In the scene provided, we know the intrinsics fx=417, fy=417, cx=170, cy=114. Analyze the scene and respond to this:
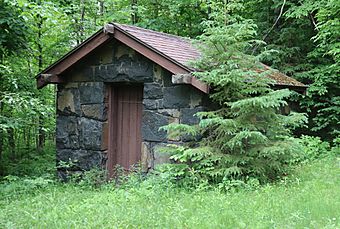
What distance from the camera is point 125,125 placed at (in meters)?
8.38

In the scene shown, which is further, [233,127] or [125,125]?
[125,125]

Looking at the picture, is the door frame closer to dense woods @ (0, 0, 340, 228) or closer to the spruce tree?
dense woods @ (0, 0, 340, 228)

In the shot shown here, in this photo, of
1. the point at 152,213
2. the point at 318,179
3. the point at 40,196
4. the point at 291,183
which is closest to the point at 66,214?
the point at 152,213

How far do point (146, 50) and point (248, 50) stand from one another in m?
6.01

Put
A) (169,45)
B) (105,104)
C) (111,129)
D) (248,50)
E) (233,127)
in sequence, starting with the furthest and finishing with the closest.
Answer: (248,50) < (111,129) < (105,104) < (169,45) < (233,127)

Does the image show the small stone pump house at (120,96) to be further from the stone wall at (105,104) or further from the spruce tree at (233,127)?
the spruce tree at (233,127)

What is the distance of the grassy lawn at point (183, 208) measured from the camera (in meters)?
4.64

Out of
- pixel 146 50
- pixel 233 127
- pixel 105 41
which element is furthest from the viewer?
pixel 105 41

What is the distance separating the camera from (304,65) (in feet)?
37.8

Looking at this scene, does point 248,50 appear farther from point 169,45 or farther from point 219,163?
point 219,163

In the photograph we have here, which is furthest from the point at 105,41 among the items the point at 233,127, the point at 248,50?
the point at 248,50

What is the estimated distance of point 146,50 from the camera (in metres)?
7.28

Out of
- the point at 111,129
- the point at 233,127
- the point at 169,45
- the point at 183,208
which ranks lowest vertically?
the point at 183,208

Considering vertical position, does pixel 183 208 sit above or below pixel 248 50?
below
